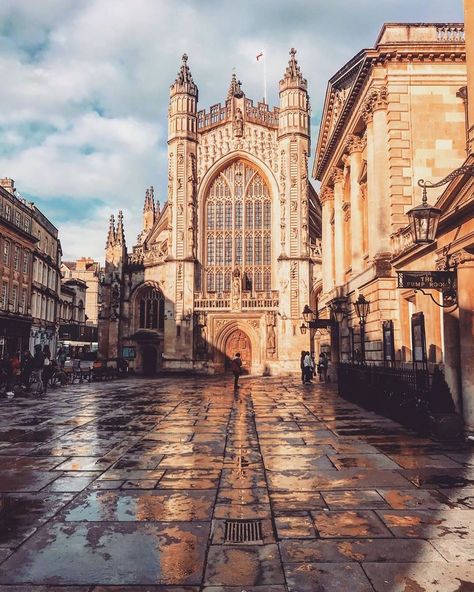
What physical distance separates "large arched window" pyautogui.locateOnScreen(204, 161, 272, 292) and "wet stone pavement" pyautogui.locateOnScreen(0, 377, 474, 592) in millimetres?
29169

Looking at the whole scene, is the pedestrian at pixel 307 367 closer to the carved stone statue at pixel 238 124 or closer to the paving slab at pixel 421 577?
the carved stone statue at pixel 238 124

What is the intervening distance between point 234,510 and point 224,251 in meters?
34.6

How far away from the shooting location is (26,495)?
5.68 metres

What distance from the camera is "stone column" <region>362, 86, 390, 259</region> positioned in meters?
16.5

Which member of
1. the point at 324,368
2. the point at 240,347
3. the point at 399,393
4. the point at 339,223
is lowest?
the point at 399,393

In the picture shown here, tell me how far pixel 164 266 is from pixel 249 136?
1197 centimetres

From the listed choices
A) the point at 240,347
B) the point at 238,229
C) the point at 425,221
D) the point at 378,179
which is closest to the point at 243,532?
the point at 425,221

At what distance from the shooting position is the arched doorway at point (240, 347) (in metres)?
38.1

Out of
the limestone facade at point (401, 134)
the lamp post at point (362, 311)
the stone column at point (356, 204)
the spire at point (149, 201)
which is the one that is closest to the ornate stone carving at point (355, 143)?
the stone column at point (356, 204)

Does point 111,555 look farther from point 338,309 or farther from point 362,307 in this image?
point 338,309

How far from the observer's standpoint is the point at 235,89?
135ft

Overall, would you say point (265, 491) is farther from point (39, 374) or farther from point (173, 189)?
point (173, 189)

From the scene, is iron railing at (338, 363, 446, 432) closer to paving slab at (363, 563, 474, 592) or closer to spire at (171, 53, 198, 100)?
paving slab at (363, 563, 474, 592)

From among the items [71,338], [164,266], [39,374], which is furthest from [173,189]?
[39,374]
